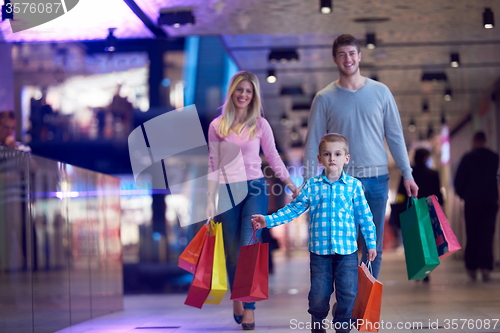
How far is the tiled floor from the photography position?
4.31 metres

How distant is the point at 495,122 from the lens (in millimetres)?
11531

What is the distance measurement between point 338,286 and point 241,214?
1.02 metres

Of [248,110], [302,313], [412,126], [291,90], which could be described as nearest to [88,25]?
[248,110]

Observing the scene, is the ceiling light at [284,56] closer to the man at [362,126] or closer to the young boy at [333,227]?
the man at [362,126]

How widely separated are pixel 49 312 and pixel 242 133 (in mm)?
1758

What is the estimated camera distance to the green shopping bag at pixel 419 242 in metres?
3.72

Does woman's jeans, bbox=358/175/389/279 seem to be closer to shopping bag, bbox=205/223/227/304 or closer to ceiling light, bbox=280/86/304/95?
shopping bag, bbox=205/223/227/304

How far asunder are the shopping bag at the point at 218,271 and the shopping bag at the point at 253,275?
181 millimetres

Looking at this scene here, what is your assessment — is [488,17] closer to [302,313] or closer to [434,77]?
[434,77]

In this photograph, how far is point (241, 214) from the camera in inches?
169

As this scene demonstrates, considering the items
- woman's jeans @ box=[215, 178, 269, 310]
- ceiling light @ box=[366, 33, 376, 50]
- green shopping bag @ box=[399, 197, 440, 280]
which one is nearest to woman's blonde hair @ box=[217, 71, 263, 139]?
woman's jeans @ box=[215, 178, 269, 310]

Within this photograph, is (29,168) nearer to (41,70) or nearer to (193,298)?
(193,298)

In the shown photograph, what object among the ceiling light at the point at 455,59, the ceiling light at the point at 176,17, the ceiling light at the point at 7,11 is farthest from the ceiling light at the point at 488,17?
the ceiling light at the point at 7,11

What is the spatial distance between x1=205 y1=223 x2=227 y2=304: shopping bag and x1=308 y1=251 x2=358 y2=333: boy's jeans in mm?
619
